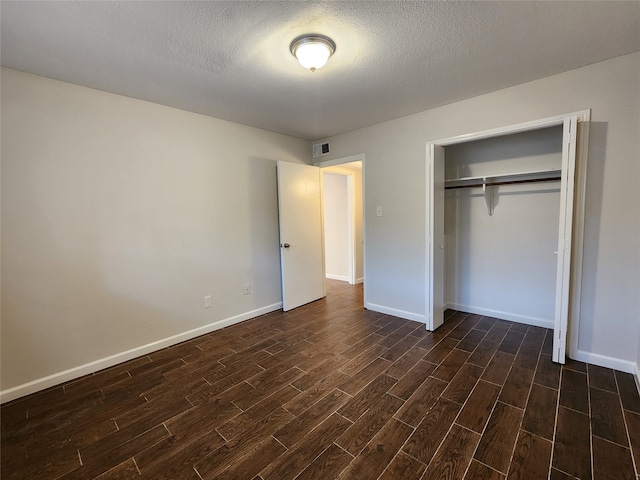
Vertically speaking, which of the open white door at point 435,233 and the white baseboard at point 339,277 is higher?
the open white door at point 435,233

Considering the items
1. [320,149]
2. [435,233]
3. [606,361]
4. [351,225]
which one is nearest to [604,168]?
[435,233]

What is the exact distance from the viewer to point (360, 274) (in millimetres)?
5465

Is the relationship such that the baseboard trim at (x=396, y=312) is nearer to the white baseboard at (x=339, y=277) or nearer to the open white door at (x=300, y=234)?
the open white door at (x=300, y=234)

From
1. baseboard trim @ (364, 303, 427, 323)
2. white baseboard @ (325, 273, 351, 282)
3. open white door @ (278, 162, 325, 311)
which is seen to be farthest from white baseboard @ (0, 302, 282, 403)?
white baseboard @ (325, 273, 351, 282)

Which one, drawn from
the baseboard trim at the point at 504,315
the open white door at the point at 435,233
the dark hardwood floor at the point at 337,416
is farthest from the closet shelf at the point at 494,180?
the dark hardwood floor at the point at 337,416

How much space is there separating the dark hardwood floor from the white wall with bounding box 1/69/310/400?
14.3 inches

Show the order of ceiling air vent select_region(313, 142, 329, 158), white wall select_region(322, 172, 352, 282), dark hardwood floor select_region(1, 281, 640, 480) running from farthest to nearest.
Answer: white wall select_region(322, 172, 352, 282) → ceiling air vent select_region(313, 142, 329, 158) → dark hardwood floor select_region(1, 281, 640, 480)

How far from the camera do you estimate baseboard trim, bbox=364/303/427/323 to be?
11.1 ft

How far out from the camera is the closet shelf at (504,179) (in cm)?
288

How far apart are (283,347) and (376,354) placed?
923mm

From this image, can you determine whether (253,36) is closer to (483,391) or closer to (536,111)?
(536,111)

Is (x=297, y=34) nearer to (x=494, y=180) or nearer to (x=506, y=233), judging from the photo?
(x=494, y=180)

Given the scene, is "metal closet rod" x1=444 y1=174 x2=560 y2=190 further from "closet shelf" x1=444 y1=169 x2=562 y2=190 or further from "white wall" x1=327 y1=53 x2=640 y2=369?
"white wall" x1=327 y1=53 x2=640 y2=369

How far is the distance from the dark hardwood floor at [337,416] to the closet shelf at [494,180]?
1.63 meters
